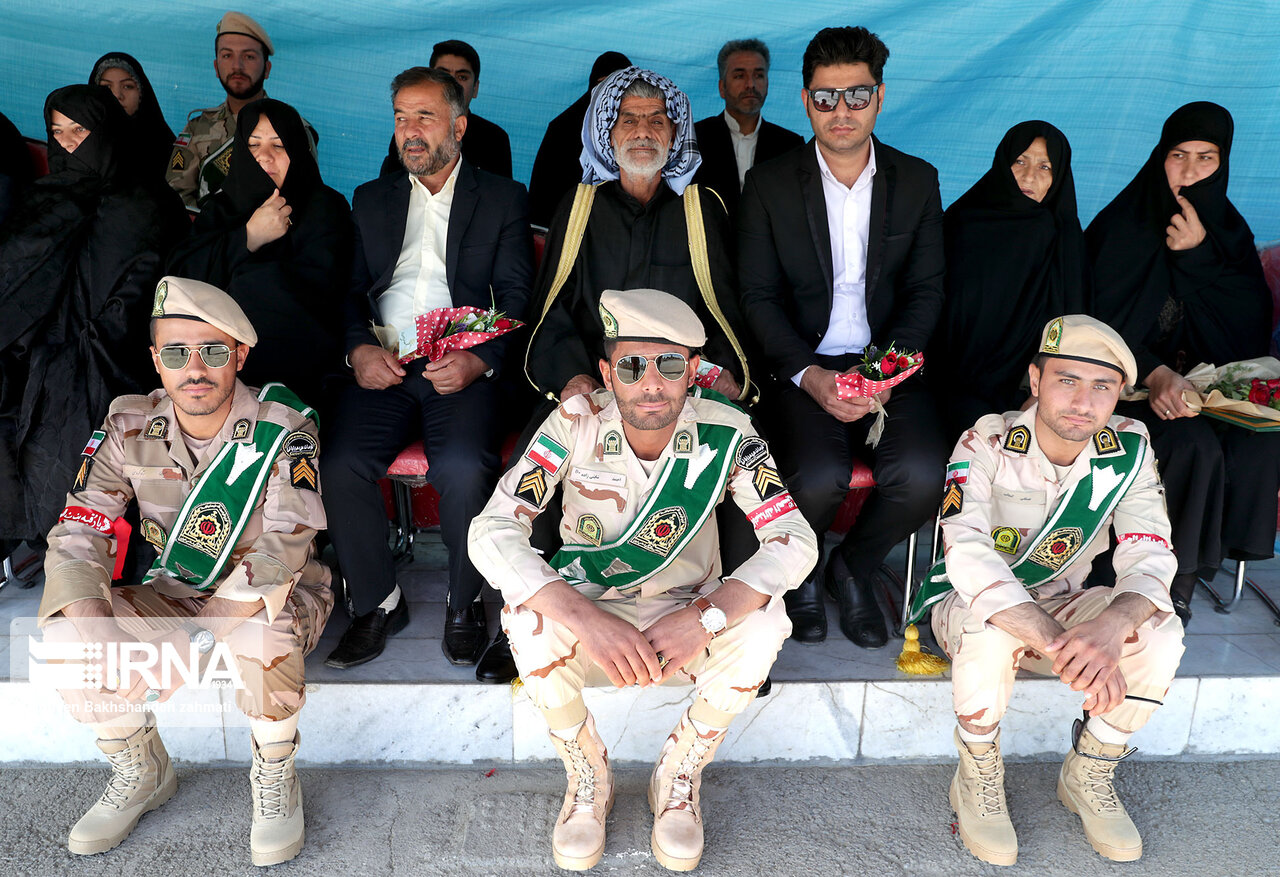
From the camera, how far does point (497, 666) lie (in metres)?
2.85

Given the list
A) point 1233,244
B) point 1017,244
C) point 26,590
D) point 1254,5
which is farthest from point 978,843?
point 1254,5

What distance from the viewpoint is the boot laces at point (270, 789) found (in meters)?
2.46

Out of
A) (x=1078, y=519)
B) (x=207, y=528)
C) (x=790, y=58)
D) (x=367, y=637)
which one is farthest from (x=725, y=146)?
(x=207, y=528)

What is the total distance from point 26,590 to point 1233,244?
4553mm

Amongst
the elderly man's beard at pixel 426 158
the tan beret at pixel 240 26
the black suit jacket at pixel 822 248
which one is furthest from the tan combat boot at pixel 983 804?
the tan beret at pixel 240 26

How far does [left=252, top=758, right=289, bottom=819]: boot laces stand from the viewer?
2463 mm

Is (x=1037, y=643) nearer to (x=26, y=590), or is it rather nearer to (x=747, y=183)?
(x=747, y=183)

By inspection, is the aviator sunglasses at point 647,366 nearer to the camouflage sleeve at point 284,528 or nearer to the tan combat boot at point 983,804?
the camouflage sleeve at point 284,528

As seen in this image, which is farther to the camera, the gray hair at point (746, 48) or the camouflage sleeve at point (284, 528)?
the gray hair at point (746, 48)

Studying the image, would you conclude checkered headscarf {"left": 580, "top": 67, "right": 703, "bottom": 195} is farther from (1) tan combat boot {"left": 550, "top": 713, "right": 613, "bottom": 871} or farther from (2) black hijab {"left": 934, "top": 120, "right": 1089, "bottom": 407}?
(1) tan combat boot {"left": 550, "top": 713, "right": 613, "bottom": 871}

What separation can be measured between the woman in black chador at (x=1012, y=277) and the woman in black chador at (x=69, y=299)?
9.35 feet

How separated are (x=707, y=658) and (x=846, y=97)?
1944mm

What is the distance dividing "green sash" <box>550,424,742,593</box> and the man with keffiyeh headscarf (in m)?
0.64

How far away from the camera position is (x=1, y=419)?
3307 mm
